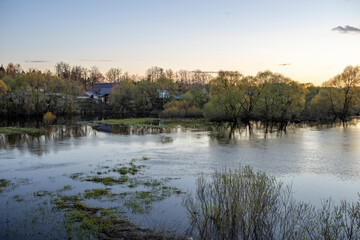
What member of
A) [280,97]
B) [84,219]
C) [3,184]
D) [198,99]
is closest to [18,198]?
[3,184]

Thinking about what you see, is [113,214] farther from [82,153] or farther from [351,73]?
[351,73]

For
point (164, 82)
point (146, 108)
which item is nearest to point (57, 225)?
point (146, 108)

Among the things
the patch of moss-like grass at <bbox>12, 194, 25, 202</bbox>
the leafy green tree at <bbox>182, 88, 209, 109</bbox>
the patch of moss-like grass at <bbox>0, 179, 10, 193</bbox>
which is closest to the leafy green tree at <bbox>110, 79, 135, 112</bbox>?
the leafy green tree at <bbox>182, 88, 209, 109</bbox>

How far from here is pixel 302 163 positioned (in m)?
22.4

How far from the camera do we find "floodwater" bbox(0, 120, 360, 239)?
12.6 meters

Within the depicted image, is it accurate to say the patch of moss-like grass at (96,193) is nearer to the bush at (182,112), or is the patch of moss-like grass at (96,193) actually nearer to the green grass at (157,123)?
the green grass at (157,123)

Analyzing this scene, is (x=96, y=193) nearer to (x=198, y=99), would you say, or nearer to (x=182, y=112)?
(x=182, y=112)

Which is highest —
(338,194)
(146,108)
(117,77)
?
(117,77)

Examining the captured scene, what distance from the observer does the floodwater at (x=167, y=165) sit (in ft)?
41.3

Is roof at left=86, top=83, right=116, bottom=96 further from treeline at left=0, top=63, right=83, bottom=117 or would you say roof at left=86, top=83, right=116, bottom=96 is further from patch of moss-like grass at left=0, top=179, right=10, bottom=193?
patch of moss-like grass at left=0, top=179, right=10, bottom=193

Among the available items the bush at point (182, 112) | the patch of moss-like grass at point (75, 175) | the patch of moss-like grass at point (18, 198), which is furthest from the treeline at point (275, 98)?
the patch of moss-like grass at point (18, 198)

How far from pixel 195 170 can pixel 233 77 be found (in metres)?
47.6

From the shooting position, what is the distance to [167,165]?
70.8 ft

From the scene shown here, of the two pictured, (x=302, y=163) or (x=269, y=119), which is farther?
(x=269, y=119)
